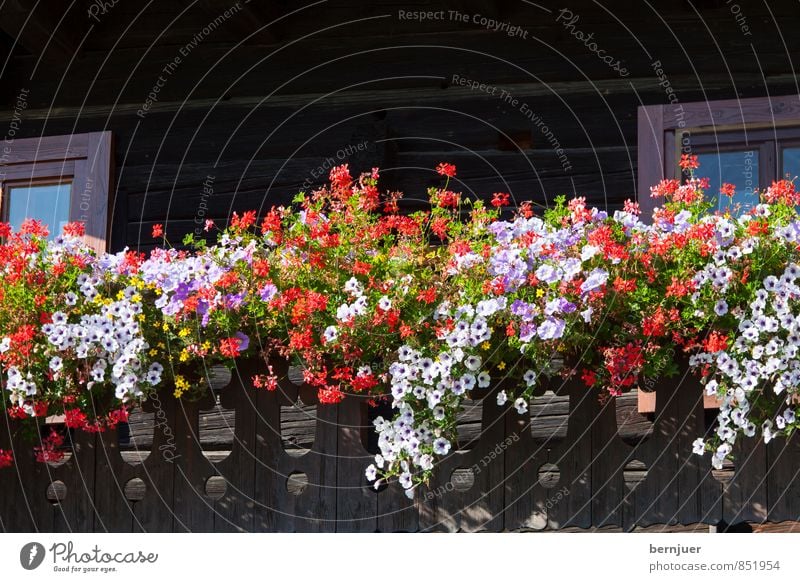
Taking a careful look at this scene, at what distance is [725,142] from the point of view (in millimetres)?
5969

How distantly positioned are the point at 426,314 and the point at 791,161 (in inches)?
102

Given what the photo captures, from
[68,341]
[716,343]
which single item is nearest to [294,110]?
[68,341]

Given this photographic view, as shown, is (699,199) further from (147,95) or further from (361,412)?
(147,95)

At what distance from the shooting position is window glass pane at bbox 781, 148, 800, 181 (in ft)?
19.2

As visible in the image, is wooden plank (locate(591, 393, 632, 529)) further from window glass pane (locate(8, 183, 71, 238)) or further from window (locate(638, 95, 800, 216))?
window glass pane (locate(8, 183, 71, 238))

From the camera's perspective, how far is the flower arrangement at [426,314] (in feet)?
13.2

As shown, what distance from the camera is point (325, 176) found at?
6.55 metres

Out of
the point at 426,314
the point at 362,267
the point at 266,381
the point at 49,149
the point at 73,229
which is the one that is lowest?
the point at 266,381

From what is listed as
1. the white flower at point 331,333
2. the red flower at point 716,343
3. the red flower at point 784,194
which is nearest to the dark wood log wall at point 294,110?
the white flower at point 331,333

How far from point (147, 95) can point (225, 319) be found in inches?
119

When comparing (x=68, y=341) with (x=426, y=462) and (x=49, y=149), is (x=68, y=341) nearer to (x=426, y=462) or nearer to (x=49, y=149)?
(x=426, y=462)

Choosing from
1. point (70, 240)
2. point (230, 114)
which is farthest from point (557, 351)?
point (230, 114)

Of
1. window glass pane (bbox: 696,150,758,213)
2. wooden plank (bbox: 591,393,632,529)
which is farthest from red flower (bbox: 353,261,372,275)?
window glass pane (bbox: 696,150,758,213)
